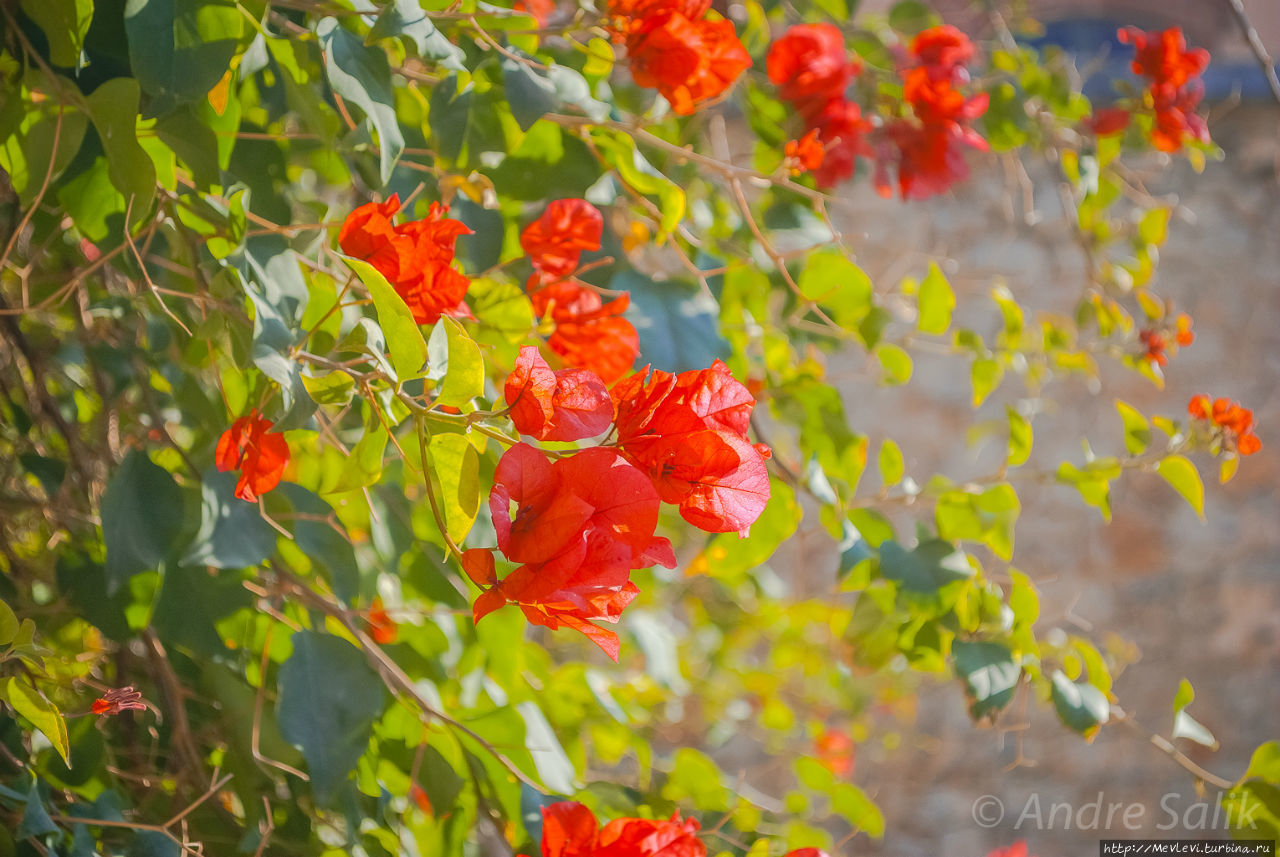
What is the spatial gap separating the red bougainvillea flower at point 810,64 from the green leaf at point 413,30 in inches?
15.2

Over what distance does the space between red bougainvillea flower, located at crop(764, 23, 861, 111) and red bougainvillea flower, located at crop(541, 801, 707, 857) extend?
57 centimetres

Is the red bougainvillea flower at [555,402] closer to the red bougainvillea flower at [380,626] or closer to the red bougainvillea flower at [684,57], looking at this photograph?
the red bougainvillea flower at [684,57]

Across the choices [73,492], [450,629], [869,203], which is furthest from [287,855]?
[869,203]

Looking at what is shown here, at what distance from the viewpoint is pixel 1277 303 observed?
5.77 ft

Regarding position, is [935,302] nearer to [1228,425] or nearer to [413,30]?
[1228,425]

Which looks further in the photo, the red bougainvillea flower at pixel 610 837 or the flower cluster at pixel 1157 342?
the flower cluster at pixel 1157 342

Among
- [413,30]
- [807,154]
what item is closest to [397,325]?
[413,30]

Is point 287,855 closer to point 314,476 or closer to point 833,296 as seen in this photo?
point 314,476

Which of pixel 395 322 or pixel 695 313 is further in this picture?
pixel 695 313

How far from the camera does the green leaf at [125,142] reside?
1.38 ft

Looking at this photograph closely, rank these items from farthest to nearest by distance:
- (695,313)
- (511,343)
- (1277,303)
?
1. (1277,303)
2. (695,313)
3. (511,343)

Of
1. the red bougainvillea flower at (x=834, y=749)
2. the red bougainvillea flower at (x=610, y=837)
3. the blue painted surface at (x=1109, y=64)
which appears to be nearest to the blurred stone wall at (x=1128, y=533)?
the blue painted surface at (x=1109, y=64)

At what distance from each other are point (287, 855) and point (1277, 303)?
6.43 ft

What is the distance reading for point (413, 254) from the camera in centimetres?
39
